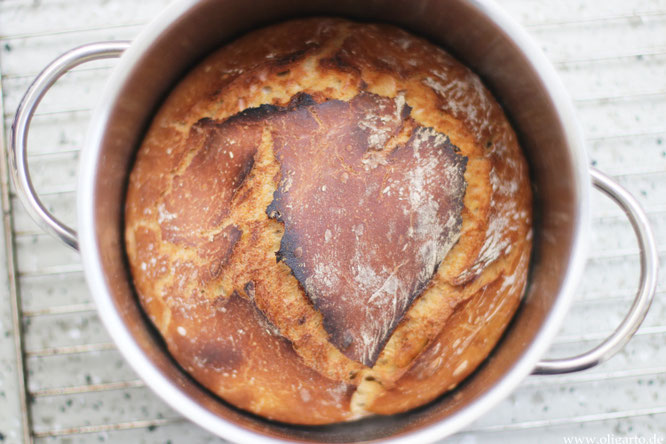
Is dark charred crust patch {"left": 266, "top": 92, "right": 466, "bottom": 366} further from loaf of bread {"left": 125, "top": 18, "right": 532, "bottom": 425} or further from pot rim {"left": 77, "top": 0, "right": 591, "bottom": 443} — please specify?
pot rim {"left": 77, "top": 0, "right": 591, "bottom": 443}

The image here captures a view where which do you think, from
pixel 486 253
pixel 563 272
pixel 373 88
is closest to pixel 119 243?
pixel 373 88

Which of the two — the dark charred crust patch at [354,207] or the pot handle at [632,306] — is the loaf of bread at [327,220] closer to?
the dark charred crust patch at [354,207]

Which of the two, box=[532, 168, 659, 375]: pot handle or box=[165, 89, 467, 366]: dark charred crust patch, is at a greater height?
box=[165, 89, 467, 366]: dark charred crust patch

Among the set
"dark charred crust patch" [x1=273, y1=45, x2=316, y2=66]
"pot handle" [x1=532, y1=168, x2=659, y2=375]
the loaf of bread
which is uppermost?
"dark charred crust patch" [x1=273, y1=45, x2=316, y2=66]

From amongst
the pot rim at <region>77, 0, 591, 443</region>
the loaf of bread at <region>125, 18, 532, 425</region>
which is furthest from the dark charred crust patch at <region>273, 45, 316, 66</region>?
the pot rim at <region>77, 0, 591, 443</region>

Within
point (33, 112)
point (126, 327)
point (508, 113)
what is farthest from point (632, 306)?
point (33, 112)

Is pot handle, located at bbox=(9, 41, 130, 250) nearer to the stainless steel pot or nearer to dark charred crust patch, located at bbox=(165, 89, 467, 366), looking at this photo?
the stainless steel pot
